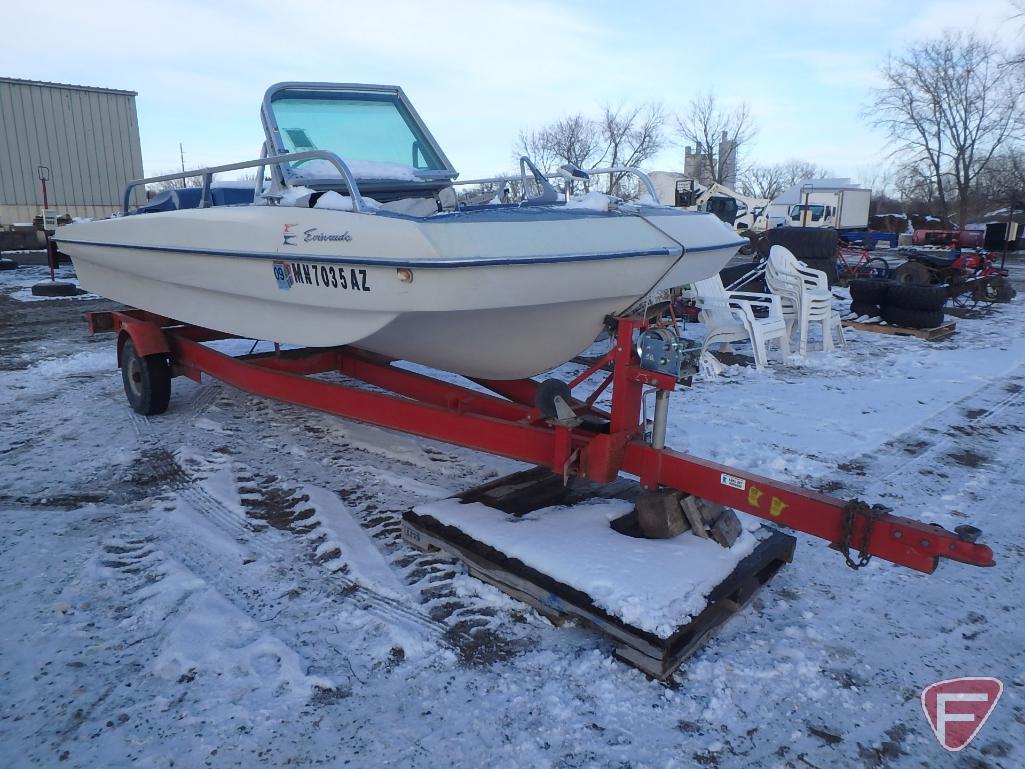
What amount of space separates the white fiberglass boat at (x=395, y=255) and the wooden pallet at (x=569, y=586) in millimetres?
595

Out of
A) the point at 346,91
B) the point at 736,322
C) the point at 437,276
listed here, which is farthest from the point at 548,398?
the point at 736,322

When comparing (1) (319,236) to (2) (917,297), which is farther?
(2) (917,297)

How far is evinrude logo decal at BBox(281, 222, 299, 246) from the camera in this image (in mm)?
2955

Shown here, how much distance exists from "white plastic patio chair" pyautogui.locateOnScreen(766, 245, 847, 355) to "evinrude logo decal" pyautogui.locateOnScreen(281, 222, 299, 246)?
508 cm

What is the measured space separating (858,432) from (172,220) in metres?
4.34

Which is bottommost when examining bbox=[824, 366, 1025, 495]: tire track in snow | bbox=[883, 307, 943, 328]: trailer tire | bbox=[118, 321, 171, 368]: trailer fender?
bbox=[824, 366, 1025, 495]: tire track in snow

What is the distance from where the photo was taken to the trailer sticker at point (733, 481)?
2388mm

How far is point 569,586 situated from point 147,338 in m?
3.48

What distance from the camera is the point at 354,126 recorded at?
423cm

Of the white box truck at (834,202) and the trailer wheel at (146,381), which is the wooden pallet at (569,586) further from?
the white box truck at (834,202)

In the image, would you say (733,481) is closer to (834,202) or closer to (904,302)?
(904,302)

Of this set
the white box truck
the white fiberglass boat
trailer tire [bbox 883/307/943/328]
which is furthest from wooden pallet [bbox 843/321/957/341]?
the white box truck

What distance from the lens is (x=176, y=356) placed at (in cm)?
466

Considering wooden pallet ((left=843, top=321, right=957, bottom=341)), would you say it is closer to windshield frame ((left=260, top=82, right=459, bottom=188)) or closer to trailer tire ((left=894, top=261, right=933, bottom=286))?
trailer tire ((left=894, top=261, right=933, bottom=286))
